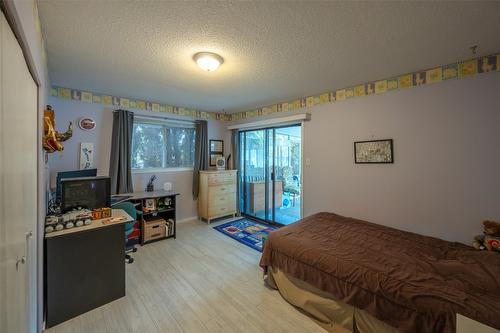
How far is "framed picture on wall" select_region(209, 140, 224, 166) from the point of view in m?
4.82

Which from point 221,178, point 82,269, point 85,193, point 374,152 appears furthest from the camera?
point 221,178

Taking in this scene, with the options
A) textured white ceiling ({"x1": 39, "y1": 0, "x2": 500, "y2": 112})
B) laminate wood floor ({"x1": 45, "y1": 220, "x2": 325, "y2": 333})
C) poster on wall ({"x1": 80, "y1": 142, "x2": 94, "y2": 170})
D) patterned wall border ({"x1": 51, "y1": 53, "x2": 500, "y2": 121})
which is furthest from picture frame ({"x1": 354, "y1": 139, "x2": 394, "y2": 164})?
poster on wall ({"x1": 80, "y1": 142, "x2": 94, "y2": 170})

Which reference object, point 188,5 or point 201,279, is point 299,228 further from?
point 188,5

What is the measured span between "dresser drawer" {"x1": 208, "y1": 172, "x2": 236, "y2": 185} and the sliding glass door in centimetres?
32

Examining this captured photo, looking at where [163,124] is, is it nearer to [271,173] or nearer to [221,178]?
[221,178]

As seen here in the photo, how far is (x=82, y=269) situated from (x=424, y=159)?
3.80m

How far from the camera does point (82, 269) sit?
189cm

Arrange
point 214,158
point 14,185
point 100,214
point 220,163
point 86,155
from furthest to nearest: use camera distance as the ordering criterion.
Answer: point 214,158
point 220,163
point 86,155
point 100,214
point 14,185

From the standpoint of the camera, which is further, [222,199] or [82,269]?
[222,199]

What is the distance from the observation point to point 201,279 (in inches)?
95.8

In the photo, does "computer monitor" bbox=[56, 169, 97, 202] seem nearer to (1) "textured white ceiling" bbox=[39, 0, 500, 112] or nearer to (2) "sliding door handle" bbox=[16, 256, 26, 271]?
(1) "textured white ceiling" bbox=[39, 0, 500, 112]

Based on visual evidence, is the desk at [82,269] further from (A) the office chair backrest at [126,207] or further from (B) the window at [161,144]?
(B) the window at [161,144]

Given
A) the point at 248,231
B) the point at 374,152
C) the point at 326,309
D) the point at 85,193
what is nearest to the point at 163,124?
the point at 85,193

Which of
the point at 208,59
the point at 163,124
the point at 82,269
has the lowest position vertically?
the point at 82,269
